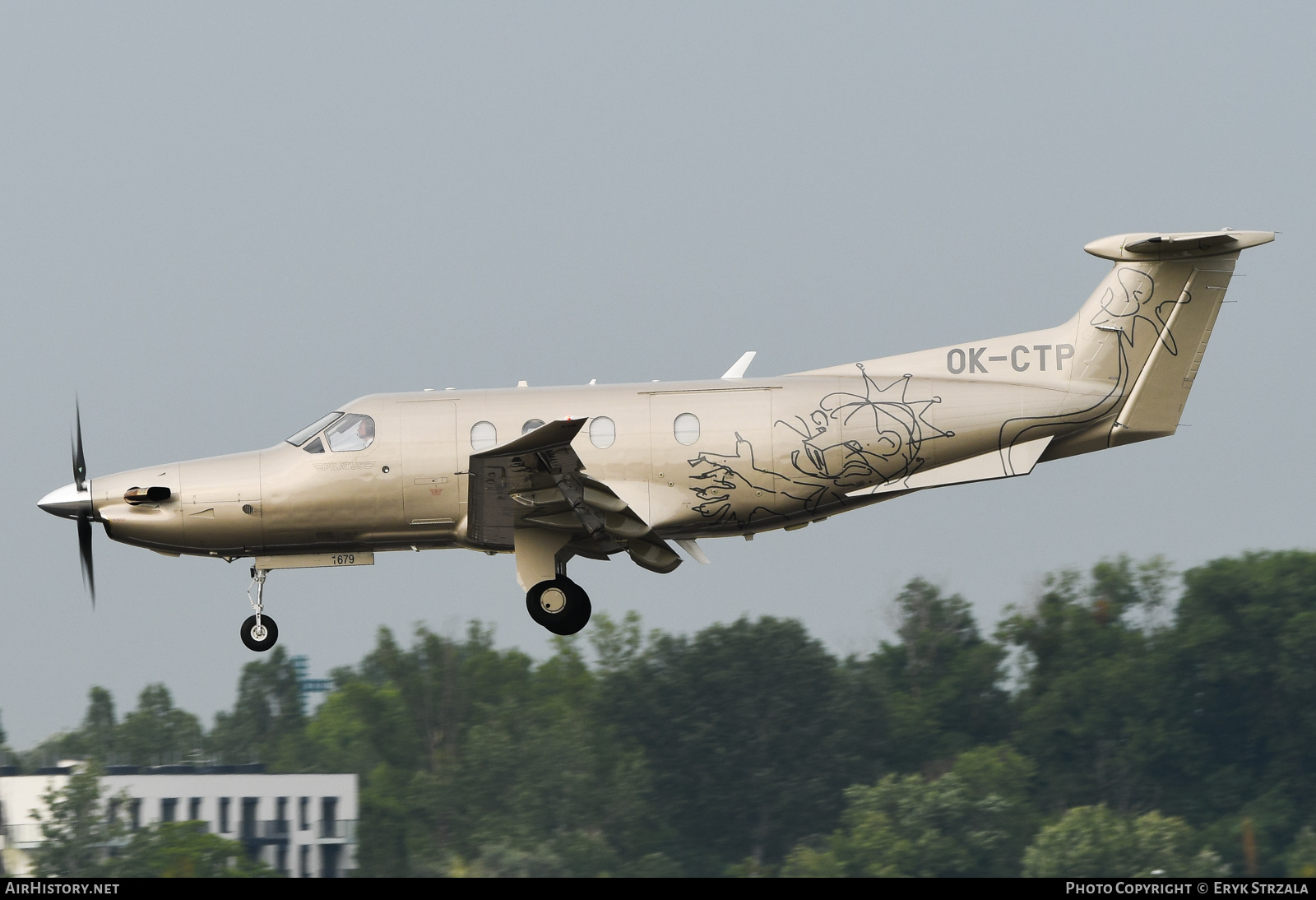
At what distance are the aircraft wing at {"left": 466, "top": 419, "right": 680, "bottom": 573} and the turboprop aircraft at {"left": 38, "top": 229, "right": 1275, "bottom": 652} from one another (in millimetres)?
48

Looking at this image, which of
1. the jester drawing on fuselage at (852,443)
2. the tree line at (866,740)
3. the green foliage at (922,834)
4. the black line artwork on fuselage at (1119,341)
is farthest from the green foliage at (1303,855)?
the jester drawing on fuselage at (852,443)

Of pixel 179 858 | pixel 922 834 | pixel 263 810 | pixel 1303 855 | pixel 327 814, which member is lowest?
pixel 1303 855

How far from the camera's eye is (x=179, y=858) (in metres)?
49.3

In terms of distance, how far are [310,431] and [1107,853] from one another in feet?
116

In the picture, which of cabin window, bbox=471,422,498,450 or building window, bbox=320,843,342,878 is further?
building window, bbox=320,843,342,878

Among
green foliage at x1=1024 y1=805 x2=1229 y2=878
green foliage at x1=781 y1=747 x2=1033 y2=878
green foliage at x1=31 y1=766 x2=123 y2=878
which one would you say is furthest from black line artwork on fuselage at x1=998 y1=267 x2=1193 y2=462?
green foliage at x1=31 y1=766 x2=123 y2=878

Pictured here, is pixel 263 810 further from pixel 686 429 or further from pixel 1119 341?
pixel 1119 341

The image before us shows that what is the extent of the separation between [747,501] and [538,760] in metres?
38.7

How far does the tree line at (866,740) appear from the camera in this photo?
55.7m

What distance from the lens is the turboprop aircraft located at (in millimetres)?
21078

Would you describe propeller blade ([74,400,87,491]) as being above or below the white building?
above

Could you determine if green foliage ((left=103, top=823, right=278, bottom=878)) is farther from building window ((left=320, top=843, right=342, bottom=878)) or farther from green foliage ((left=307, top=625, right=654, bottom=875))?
building window ((left=320, top=843, right=342, bottom=878))

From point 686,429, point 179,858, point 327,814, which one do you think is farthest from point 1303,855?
point 686,429
